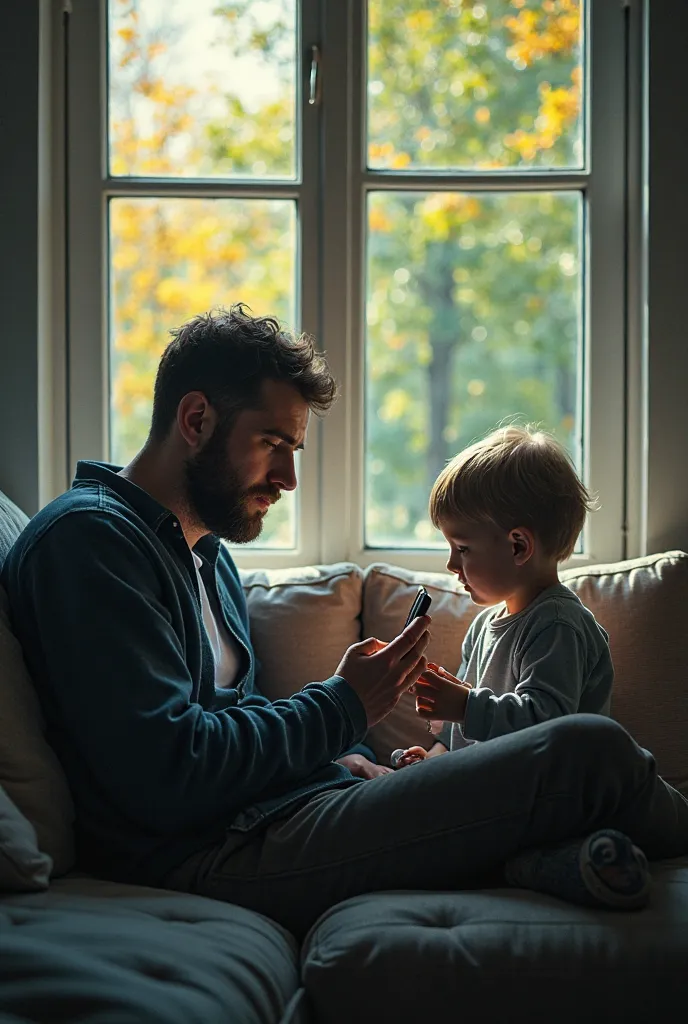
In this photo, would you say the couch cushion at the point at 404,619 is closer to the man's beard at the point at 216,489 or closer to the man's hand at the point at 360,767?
the man's hand at the point at 360,767

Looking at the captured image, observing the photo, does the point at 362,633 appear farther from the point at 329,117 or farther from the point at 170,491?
the point at 329,117

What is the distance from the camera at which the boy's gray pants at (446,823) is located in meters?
1.42

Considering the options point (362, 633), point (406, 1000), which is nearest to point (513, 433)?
point (362, 633)

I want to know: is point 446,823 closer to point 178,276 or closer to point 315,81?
point 178,276

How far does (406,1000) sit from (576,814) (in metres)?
0.35

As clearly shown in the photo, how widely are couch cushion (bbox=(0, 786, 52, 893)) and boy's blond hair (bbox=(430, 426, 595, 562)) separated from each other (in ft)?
3.00

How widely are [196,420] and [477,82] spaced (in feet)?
4.28

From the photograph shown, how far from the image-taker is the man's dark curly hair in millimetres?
1768

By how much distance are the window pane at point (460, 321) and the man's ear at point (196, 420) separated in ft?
2.70

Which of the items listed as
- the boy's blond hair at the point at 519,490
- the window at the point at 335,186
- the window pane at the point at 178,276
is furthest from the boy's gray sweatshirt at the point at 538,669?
the window pane at the point at 178,276

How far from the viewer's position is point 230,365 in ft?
5.80

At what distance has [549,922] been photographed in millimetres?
1318

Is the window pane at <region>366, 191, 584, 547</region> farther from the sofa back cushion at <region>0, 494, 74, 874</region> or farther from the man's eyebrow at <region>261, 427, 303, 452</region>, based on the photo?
the sofa back cushion at <region>0, 494, 74, 874</region>

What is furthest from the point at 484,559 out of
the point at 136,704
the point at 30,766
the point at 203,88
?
the point at 203,88
